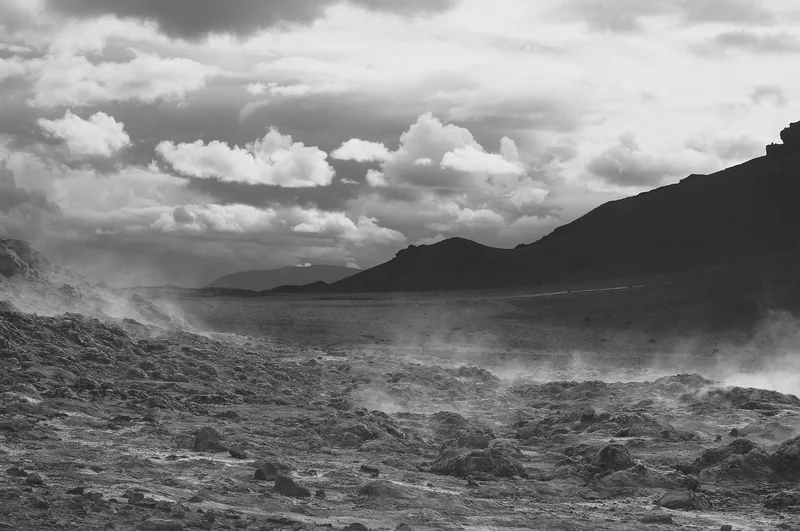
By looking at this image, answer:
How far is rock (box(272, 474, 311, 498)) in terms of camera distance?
11758 millimetres

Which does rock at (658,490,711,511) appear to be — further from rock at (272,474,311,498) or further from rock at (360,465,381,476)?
rock at (272,474,311,498)

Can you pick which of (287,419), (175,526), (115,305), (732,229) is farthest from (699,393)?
(732,229)

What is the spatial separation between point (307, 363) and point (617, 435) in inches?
552

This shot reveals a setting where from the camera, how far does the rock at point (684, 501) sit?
1247cm

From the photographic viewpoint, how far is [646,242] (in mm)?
98562

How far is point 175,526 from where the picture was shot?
9.34 m

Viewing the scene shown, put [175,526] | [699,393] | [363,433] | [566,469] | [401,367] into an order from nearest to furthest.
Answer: [175,526], [566,469], [363,433], [699,393], [401,367]

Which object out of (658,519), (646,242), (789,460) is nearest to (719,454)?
(789,460)

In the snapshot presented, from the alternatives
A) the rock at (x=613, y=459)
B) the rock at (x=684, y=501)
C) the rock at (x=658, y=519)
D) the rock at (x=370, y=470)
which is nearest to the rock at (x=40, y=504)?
the rock at (x=370, y=470)

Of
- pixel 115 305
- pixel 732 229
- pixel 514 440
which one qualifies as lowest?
pixel 514 440

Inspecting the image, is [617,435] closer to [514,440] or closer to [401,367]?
[514,440]

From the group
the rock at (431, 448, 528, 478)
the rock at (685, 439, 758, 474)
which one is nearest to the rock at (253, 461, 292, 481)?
the rock at (431, 448, 528, 478)

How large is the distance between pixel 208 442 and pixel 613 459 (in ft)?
21.8

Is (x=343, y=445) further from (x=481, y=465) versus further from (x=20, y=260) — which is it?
(x=20, y=260)
